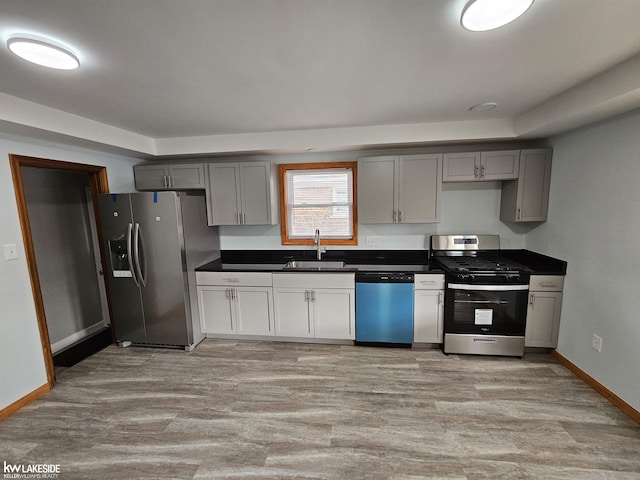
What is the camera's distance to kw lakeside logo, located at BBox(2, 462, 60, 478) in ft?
5.52

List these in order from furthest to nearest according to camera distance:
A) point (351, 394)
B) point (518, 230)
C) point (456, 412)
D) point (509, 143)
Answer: point (518, 230)
point (509, 143)
point (351, 394)
point (456, 412)

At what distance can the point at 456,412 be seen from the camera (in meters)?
2.10

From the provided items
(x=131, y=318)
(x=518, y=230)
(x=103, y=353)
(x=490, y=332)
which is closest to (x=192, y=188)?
(x=131, y=318)

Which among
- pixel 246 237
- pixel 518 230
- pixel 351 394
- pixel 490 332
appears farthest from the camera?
pixel 246 237

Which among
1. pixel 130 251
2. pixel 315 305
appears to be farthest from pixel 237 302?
pixel 130 251

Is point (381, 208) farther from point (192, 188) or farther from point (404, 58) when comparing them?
point (192, 188)

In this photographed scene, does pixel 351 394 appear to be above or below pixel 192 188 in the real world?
below

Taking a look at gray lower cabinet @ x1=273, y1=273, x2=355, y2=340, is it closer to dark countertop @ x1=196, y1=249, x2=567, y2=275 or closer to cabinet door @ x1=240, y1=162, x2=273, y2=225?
dark countertop @ x1=196, y1=249, x2=567, y2=275

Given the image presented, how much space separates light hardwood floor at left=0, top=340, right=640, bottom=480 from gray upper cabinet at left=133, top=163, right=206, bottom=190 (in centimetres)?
201

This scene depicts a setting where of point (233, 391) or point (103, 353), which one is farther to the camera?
point (103, 353)

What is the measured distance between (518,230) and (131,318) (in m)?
4.60

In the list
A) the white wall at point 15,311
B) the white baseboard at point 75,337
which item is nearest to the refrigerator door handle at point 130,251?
the white wall at point 15,311

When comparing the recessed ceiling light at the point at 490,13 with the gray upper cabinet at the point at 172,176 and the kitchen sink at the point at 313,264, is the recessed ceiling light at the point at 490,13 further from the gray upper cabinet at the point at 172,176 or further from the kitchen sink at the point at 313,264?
the gray upper cabinet at the point at 172,176

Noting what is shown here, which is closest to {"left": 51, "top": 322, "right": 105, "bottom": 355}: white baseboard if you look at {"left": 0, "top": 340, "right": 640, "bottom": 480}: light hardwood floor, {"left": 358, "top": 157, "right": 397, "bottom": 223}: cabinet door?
{"left": 0, "top": 340, "right": 640, "bottom": 480}: light hardwood floor
